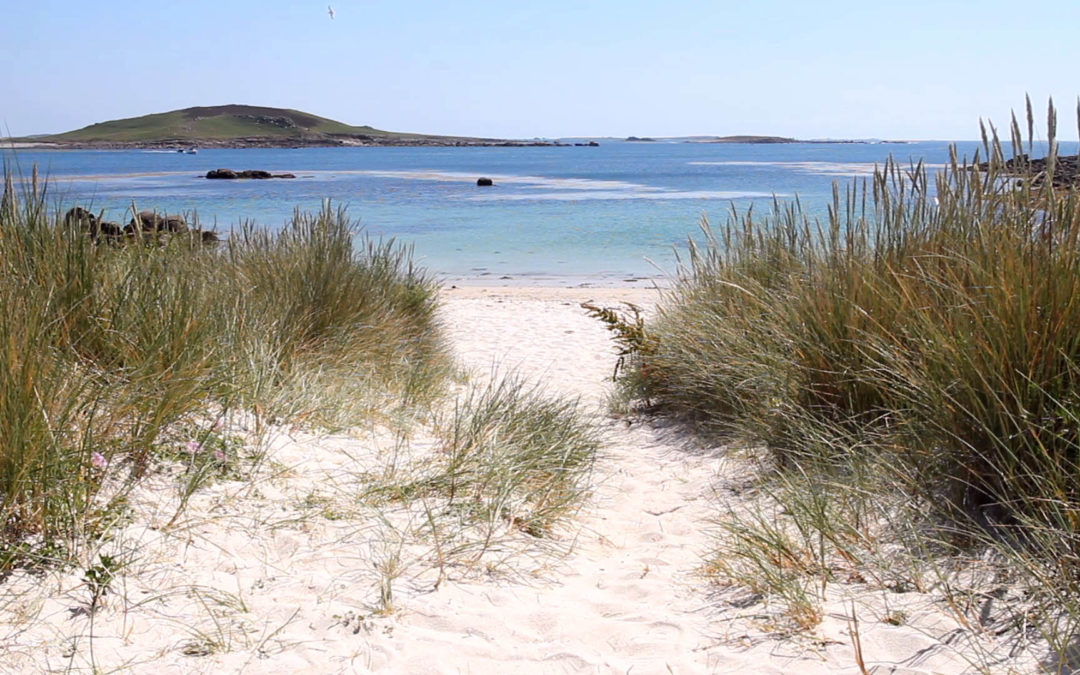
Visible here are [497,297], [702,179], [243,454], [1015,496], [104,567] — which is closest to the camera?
[104,567]

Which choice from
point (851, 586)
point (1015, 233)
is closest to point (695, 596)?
point (851, 586)

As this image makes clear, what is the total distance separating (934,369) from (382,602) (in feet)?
7.42

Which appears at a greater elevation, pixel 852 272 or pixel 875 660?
pixel 852 272

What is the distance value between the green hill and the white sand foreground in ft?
469

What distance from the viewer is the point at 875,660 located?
2533 millimetres

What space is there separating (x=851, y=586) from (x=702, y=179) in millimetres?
55876

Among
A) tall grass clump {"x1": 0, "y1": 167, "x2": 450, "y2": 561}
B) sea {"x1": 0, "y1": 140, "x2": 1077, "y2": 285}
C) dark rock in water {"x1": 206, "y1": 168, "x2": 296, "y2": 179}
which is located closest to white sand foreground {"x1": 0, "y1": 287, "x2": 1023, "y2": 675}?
tall grass clump {"x1": 0, "y1": 167, "x2": 450, "y2": 561}

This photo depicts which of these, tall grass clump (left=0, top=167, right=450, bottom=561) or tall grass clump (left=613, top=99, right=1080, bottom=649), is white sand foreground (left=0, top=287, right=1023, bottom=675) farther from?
tall grass clump (left=613, top=99, right=1080, bottom=649)

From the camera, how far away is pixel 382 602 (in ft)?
9.68

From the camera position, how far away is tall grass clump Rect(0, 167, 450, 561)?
2.94 m

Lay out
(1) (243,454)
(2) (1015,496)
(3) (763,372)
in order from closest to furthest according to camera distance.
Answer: (2) (1015,496) → (1) (243,454) → (3) (763,372)

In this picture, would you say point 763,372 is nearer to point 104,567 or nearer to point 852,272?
point 852,272

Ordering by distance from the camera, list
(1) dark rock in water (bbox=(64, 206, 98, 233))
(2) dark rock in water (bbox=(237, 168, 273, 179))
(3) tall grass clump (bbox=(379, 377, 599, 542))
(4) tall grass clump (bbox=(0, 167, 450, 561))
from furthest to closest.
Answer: (2) dark rock in water (bbox=(237, 168, 273, 179)) < (1) dark rock in water (bbox=(64, 206, 98, 233)) < (3) tall grass clump (bbox=(379, 377, 599, 542)) < (4) tall grass clump (bbox=(0, 167, 450, 561))

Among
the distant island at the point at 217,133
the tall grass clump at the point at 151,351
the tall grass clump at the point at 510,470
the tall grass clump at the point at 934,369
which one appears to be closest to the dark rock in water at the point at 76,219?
the tall grass clump at the point at 151,351
